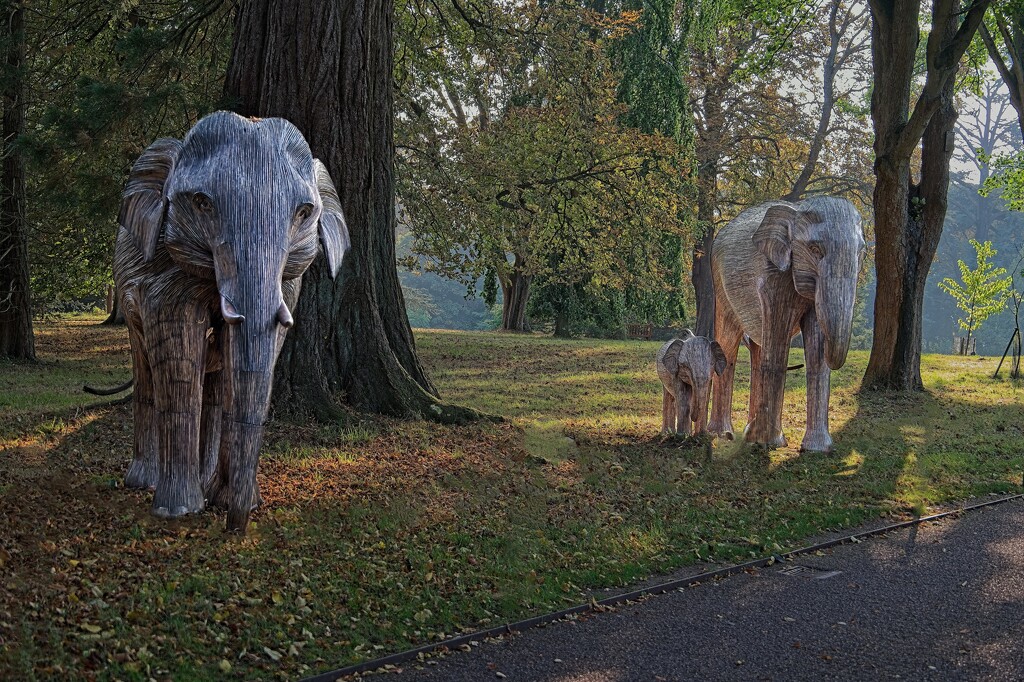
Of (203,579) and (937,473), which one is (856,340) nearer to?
(937,473)

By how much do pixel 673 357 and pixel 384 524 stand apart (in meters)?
4.46

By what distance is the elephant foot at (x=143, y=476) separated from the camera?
6.35 meters

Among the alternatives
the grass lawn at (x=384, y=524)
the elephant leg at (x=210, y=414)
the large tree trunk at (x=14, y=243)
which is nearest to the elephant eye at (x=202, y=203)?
the elephant leg at (x=210, y=414)

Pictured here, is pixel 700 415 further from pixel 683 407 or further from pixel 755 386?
pixel 755 386

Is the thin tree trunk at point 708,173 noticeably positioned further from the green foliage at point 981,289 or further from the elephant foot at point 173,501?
the elephant foot at point 173,501

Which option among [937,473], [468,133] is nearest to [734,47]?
[468,133]

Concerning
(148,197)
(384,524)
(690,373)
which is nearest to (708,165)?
(690,373)

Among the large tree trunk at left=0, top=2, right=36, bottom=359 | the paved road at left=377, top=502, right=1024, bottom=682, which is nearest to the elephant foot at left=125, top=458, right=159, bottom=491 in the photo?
the paved road at left=377, top=502, right=1024, bottom=682

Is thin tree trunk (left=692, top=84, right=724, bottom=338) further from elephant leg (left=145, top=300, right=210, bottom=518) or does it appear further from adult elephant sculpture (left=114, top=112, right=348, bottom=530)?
elephant leg (left=145, top=300, right=210, bottom=518)

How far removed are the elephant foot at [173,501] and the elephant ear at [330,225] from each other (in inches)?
58.8

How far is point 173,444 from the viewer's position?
5.59m

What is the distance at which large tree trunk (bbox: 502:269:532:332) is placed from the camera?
100 ft

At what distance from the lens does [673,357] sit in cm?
995

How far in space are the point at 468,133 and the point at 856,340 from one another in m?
45.2
